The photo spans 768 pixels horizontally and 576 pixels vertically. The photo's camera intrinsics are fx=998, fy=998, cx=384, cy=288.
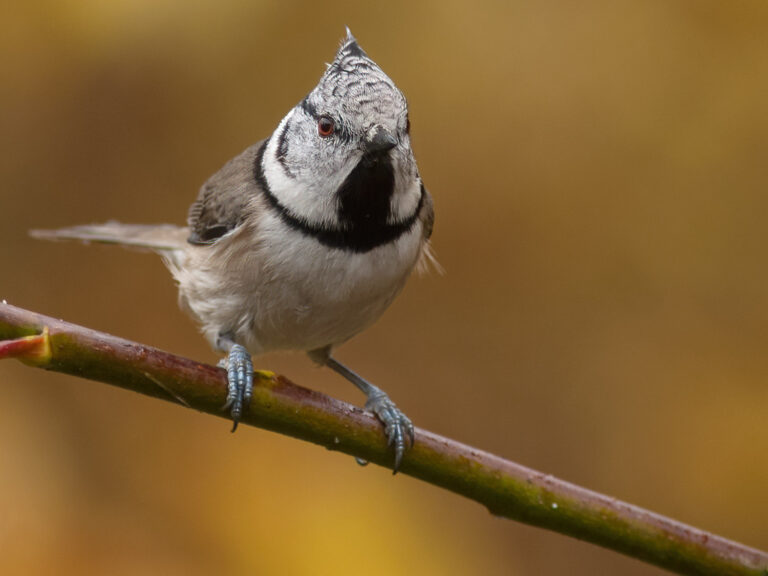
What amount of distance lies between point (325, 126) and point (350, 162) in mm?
102

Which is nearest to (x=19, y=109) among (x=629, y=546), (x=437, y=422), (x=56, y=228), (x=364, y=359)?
(x=56, y=228)

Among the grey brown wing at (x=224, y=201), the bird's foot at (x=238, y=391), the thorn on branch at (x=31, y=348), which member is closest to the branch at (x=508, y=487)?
the bird's foot at (x=238, y=391)

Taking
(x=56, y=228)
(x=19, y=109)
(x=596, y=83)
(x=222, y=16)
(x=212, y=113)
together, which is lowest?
(x=56, y=228)

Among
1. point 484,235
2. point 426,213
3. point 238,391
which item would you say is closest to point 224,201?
point 426,213

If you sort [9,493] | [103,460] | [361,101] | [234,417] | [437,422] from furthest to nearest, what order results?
[437,422] → [103,460] → [9,493] → [361,101] → [234,417]

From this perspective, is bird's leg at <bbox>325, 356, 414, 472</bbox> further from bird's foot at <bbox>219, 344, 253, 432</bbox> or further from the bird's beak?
the bird's beak

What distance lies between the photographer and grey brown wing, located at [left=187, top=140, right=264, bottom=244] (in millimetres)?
2703

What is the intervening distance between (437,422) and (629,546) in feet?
4.44

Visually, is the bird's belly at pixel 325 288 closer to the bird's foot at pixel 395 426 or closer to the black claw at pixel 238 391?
the bird's foot at pixel 395 426

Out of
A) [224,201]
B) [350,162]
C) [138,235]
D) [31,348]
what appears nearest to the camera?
[31,348]

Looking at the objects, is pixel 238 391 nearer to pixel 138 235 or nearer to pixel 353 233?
pixel 353 233

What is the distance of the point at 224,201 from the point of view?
2801 mm

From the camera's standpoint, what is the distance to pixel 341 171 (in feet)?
7.45

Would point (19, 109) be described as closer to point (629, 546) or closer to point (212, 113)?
point (212, 113)
